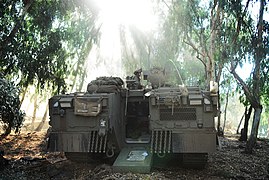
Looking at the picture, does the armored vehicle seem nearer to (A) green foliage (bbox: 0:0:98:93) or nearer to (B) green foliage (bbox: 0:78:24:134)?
(B) green foliage (bbox: 0:78:24:134)

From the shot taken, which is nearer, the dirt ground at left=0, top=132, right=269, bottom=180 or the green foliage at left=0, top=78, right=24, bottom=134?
the dirt ground at left=0, top=132, right=269, bottom=180

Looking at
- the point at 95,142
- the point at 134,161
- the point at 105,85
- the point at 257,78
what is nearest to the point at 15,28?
the point at 105,85

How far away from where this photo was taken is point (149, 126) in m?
7.37

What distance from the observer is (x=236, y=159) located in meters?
9.33

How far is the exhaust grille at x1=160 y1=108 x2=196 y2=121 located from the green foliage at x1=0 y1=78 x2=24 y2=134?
4993mm

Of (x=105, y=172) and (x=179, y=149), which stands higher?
(x=179, y=149)

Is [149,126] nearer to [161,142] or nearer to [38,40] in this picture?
[161,142]

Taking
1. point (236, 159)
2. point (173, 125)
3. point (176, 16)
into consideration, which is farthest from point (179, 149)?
point (176, 16)

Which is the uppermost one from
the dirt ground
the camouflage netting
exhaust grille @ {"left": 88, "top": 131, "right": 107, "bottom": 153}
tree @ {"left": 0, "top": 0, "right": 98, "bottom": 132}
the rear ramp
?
tree @ {"left": 0, "top": 0, "right": 98, "bottom": 132}

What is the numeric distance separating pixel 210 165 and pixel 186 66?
52.4 ft

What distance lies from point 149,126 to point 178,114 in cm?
70

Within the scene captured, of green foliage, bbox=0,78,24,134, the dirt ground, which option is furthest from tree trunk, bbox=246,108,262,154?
green foliage, bbox=0,78,24,134

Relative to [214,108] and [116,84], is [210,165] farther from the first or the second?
[116,84]

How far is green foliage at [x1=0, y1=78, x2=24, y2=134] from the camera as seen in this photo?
9.73 meters
